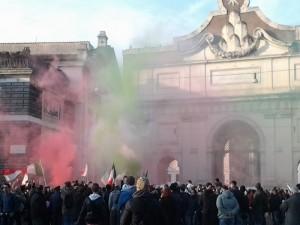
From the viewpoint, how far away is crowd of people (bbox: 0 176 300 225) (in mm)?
7805

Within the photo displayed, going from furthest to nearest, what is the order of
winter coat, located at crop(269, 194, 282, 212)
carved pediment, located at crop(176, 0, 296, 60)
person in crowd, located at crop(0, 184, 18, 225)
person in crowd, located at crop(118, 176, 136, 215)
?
carved pediment, located at crop(176, 0, 296, 60)
winter coat, located at crop(269, 194, 282, 212)
person in crowd, located at crop(0, 184, 18, 225)
person in crowd, located at crop(118, 176, 136, 215)

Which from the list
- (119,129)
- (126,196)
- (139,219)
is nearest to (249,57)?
(119,129)

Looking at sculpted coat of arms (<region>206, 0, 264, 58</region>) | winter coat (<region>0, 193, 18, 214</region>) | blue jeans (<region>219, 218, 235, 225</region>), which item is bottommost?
blue jeans (<region>219, 218, 235, 225</region>)

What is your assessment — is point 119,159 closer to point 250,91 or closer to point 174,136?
point 174,136

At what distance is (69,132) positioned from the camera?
34.1 meters

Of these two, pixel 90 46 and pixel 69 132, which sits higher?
pixel 90 46

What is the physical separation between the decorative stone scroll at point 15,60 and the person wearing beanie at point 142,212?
21495 millimetres

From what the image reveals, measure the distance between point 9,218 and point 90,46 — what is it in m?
22.8

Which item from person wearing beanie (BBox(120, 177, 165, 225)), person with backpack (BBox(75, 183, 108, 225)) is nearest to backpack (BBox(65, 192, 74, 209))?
person with backpack (BBox(75, 183, 108, 225))

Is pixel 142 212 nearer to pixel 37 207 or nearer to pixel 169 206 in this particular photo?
pixel 169 206

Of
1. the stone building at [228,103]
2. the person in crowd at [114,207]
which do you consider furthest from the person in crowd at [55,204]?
the stone building at [228,103]

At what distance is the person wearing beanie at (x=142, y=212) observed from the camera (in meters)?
7.61

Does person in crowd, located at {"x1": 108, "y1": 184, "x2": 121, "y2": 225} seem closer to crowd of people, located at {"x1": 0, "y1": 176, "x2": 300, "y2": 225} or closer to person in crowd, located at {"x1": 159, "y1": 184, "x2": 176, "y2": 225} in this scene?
crowd of people, located at {"x1": 0, "y1": 176, "x2": 300, "y2": 225}

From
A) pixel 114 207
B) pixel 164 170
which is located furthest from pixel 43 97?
pixel 114 207
